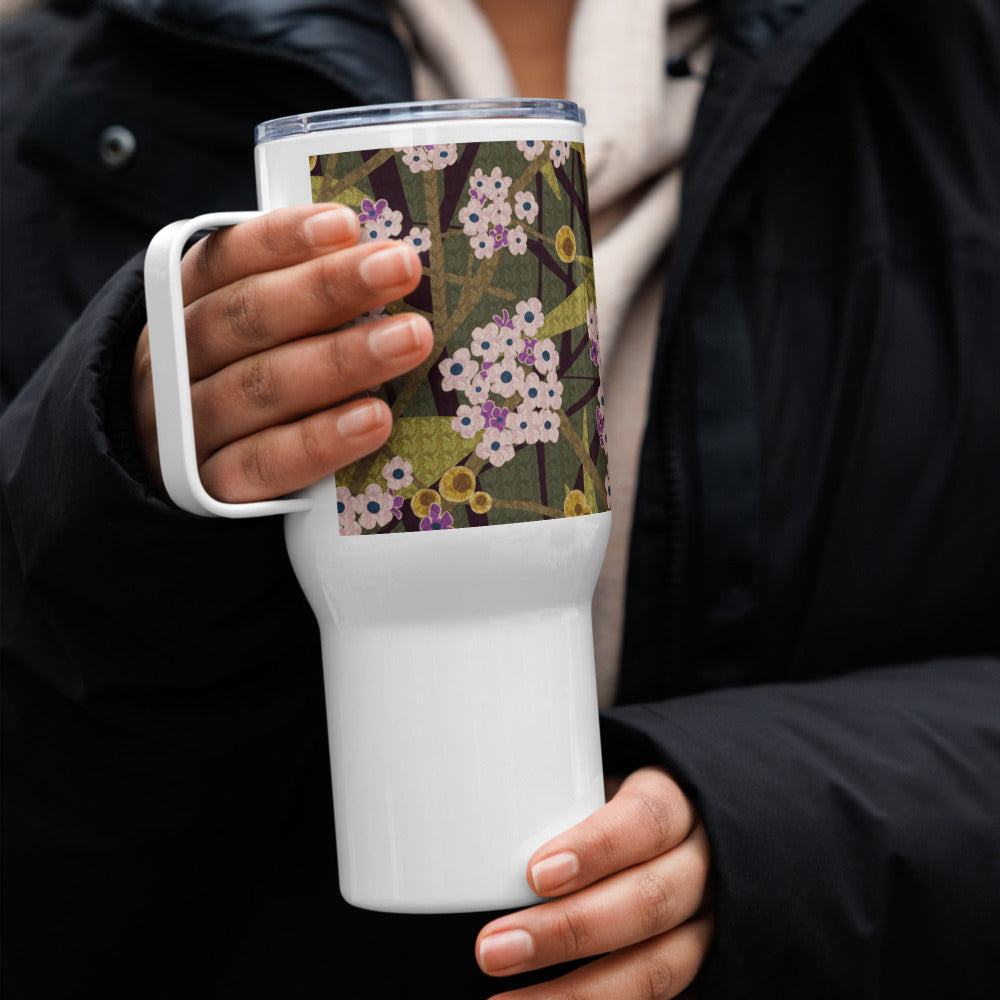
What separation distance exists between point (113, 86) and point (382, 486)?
A: 1.87 ft

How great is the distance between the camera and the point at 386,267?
515 mm

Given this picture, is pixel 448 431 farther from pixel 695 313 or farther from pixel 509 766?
pixel 695 313

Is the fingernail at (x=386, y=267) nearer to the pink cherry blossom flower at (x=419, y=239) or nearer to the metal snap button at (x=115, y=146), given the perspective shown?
the pink cherry blossom flower at (x=419, y=239)

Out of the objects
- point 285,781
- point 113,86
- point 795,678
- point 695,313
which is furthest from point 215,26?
point 795,678

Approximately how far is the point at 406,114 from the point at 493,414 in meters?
0.14

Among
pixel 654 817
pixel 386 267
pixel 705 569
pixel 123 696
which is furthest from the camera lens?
pixel 705 569

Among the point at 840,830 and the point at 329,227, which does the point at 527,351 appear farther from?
the point at 840,830

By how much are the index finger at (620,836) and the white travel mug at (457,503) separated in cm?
1

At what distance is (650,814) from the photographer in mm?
616

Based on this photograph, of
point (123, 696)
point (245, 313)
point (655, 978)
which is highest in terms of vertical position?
point (245, 313)

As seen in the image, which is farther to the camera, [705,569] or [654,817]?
[705,569]

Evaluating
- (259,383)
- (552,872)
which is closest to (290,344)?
(259,383)

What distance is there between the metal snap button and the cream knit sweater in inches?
9.4

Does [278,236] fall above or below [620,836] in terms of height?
above
